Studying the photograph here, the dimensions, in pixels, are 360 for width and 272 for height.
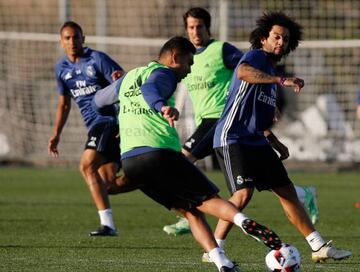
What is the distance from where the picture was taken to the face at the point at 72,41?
43.3 ft

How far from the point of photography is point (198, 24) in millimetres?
12883

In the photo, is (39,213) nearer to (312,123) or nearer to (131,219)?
(131,219)

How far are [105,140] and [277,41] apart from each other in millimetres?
3470

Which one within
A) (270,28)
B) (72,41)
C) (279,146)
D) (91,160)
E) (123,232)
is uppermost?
(270,28)

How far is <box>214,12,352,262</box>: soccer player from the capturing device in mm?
10133

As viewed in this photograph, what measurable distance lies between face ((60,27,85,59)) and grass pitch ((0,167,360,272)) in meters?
2.08

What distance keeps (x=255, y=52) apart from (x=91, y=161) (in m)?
3.59

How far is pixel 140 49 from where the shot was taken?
87.9ft

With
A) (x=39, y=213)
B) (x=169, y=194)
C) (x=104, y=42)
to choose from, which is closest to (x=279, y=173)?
(x=169, y=194)

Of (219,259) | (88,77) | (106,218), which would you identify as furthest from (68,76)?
(219,259)

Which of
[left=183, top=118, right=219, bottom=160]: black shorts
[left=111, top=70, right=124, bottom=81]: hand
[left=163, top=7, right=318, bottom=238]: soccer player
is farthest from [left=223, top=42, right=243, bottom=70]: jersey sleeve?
[left=111, top=70, right=124, bottom=81]: hand

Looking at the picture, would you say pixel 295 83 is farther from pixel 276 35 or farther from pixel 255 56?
pixel 276 35

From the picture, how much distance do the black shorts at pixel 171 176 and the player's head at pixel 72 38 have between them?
14.9 ft

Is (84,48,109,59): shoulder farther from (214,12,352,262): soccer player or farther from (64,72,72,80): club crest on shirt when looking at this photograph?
(214,12,352,262): soccer player
